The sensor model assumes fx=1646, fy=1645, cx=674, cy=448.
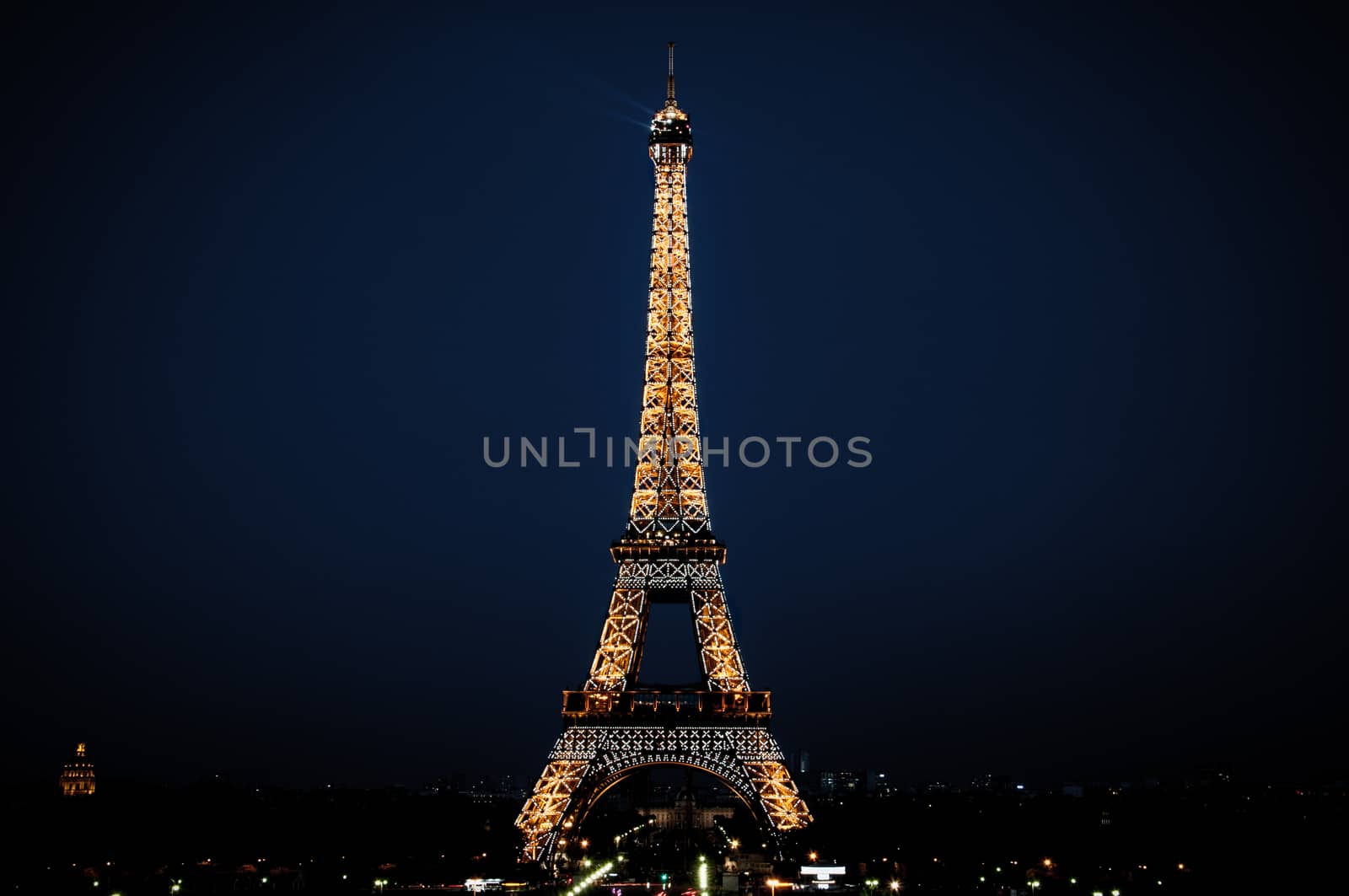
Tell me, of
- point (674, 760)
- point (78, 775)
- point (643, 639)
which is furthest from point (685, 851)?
point (78, 775)

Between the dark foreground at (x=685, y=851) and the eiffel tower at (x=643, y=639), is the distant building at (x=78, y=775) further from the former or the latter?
the eiffel tower at (x=643, y=639)

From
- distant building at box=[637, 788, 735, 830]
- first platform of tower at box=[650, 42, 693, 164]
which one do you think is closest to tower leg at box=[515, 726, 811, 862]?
first platform of tower at box=[650, 42, 693, 164]

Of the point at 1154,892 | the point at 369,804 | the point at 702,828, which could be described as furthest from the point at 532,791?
the point at 702,828

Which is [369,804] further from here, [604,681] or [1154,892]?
[1154,892]

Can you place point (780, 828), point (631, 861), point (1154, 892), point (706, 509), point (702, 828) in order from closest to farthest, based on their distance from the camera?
point (1154, 892), point (780, 828), point (706, 509), point (631, 861), point (702, 828)

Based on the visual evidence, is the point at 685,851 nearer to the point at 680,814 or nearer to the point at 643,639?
the point at 643,639

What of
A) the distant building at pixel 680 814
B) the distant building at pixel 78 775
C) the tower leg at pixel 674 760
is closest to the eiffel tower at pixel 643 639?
the tower leg at pixel 674 760

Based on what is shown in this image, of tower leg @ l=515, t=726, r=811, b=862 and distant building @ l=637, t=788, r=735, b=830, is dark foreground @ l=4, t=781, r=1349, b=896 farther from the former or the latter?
distant building @ l=637, t=788, r=735, b=830
